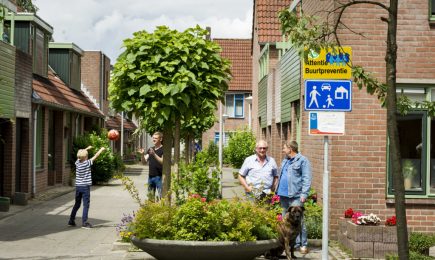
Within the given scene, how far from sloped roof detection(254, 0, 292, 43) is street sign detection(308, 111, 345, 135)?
2277cm

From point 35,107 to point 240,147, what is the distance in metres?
15.9

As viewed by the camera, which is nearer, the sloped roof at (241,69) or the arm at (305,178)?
the arm at (305,178)

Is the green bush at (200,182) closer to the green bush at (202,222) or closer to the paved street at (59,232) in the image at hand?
the paved street at (59,232)

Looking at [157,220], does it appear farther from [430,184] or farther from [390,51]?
[430,184]

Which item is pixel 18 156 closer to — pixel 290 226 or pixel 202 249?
pixel 290 226

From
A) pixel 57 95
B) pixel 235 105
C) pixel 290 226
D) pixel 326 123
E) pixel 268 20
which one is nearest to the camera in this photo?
pixel 326 123

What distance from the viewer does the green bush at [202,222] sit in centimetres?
927

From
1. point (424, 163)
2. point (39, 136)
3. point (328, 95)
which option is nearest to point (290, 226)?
point (328, 95)

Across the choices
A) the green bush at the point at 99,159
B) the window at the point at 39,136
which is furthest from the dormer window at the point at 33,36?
the green bush at the point at 99,159

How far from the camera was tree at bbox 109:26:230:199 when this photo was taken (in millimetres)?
11727

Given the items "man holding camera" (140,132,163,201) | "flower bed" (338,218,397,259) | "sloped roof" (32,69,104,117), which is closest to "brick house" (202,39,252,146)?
"sloped roof" (32,69,104,117)

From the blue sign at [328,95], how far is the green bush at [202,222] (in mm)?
1610

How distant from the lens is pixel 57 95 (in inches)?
1018

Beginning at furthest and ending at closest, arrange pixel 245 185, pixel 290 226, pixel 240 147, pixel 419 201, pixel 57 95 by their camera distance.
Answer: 1. pixel 240 147
2. pixel 57 95
3. pixel 419 201
4. pixel 245 185
5. pixel 290 226
